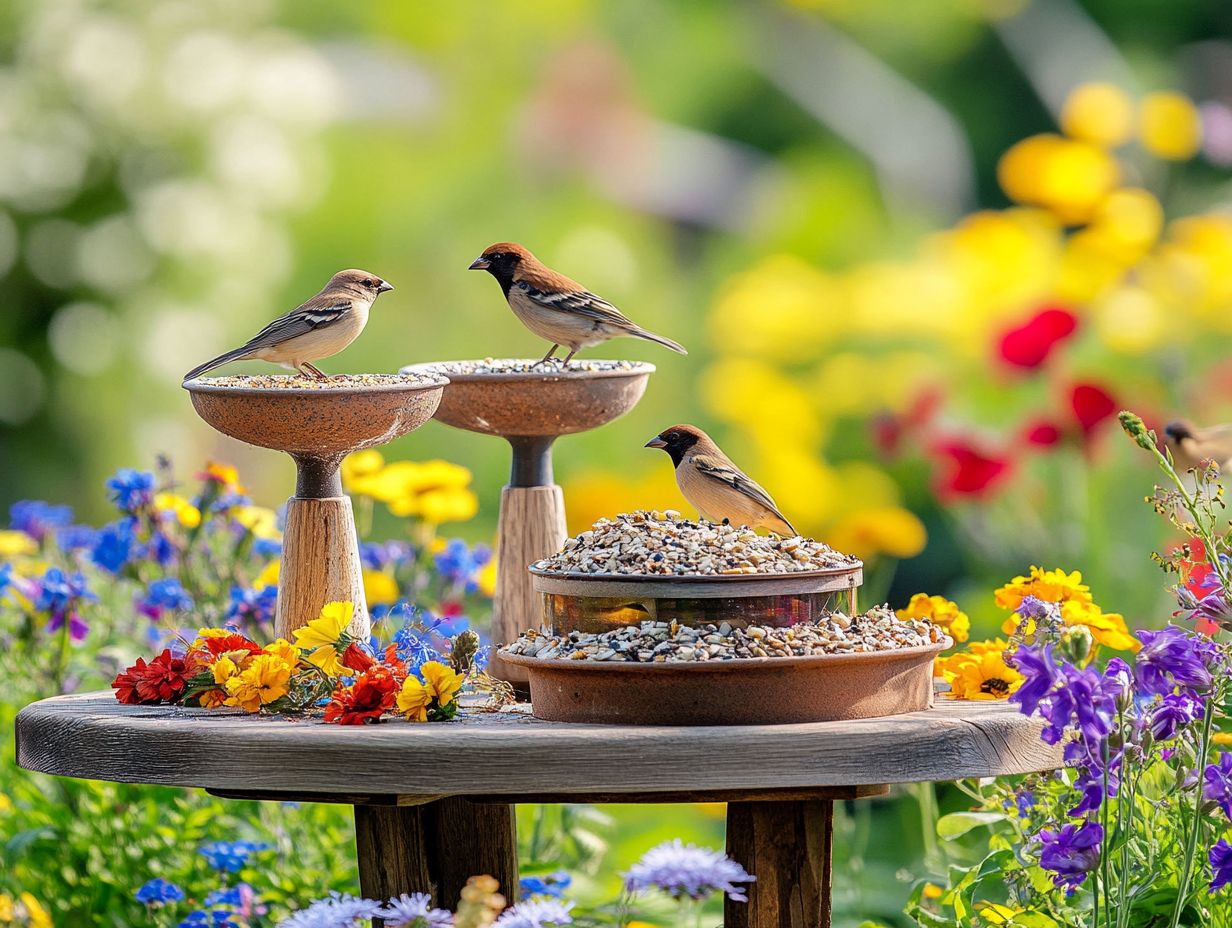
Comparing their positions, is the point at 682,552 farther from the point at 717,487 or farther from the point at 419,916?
the point at 419,916

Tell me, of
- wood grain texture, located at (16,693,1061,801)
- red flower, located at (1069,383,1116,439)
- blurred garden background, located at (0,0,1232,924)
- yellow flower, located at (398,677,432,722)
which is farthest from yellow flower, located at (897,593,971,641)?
red flower, located at (1069,383,1116,439)

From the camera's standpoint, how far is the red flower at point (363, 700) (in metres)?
2.40

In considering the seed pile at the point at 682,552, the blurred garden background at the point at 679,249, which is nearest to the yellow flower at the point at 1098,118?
the blurred garden background at the point at 679,249

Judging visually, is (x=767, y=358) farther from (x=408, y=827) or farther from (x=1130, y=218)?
(x=408, y=827)

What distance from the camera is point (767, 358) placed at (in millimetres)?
7207

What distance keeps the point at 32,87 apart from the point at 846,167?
13.6ft

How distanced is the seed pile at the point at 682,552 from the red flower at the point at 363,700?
0.28 meters

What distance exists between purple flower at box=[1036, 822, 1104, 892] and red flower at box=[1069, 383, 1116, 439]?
2880mm

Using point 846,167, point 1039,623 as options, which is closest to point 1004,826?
point 1039,623

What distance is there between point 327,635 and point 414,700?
0.20 metres

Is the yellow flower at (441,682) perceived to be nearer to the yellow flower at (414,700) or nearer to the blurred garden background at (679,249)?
the yellow flower at (414,700)

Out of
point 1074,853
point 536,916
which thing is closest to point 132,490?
point 536,916

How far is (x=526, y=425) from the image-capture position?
10.1ft

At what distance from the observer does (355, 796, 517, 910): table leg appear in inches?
101
